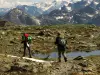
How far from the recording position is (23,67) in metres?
29.6

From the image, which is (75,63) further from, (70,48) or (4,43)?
(4,43)

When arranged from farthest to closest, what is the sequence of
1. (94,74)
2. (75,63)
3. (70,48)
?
(70,48)
(75,63)
(94,74)

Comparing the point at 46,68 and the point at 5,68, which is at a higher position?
the point at 5,68

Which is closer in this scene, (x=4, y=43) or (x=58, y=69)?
(x=58, y=69)

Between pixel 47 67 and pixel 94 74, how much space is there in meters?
4.65

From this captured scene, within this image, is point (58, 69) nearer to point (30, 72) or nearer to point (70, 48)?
point (30, 72)

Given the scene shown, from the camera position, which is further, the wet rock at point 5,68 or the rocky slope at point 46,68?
the wet rock at point 5,68

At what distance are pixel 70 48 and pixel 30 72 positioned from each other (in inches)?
1569

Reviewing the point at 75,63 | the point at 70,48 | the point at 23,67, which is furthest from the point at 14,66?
the point at 70,48

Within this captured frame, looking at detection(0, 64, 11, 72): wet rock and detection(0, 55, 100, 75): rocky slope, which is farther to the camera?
detection(0, 64, 11, 72): wet rock

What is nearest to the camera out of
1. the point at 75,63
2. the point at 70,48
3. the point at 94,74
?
the point at 94,74

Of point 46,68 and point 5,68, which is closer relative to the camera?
point 46,68

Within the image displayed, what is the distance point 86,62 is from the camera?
31.9 metres

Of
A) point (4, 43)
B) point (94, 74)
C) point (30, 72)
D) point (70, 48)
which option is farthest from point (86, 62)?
point (4, 43)
